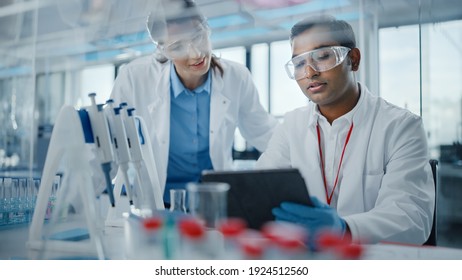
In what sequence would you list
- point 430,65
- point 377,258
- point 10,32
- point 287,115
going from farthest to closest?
point 10,32 < point 287,115 < point 430,65 < point 377,258

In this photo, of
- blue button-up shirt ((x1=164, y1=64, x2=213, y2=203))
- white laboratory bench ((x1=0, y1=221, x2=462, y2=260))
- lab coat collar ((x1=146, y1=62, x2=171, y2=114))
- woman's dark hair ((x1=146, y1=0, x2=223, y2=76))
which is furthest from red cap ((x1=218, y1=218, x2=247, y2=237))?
woman's dark hair ((x1=146, y1=0, x2=223, y2=76))

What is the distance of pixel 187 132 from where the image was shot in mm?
1672

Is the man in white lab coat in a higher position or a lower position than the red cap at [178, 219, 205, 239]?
higher

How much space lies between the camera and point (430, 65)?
1.53 meters

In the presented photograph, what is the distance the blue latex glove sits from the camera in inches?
40.1

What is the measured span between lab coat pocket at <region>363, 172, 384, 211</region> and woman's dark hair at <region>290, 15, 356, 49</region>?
441mm

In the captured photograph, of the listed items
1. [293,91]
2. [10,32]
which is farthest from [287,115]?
[10,32]

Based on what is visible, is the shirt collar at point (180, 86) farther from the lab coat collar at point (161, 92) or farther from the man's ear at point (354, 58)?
the man's ear at point (354, 58)

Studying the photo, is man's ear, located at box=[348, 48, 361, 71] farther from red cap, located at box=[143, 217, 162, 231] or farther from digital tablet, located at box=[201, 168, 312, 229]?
red cap, located at box=[143, 217, 162, 231]

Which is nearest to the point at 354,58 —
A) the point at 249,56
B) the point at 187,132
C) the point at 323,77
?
the point at 323,77

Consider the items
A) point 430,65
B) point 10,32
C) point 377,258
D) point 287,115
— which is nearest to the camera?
point 377,258

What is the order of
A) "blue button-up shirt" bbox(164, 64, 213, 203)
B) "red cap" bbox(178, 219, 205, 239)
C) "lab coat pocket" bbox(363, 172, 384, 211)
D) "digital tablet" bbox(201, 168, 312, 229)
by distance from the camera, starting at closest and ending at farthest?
"red cap" bbox(178, 219, 205, 239)
"digital tablet" bbox(201, 168, 312, 229)
"lab coat pocket" bbox(363, 172, 384, 211)
"blue button-up shirt" bbox(164, 64, 213, 203)
